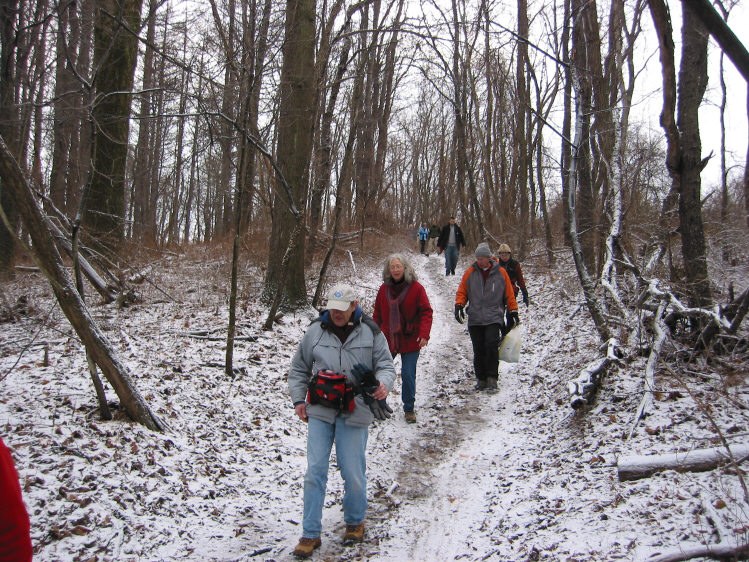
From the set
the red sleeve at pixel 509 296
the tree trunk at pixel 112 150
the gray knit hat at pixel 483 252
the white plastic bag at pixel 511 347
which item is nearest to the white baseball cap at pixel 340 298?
the gray knit hat at pixel 483 252

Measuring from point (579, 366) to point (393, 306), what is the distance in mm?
2797

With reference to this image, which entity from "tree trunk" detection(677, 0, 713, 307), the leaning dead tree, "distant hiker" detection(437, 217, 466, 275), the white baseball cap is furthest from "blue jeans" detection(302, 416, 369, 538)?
"distant hiker" detection(437, 217, 466, 275)

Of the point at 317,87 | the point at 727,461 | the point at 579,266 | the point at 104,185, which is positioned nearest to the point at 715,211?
the point at 579,266

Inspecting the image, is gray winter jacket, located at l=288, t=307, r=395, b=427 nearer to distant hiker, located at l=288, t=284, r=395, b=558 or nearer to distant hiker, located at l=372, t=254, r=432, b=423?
distant hiker, located at l=288, t=284, r=395, b=558

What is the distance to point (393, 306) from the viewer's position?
6.52 metres

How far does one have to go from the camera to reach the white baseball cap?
4.06m

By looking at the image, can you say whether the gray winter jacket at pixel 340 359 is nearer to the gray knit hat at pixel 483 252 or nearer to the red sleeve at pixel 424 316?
the red sleeve at pixel 424 316

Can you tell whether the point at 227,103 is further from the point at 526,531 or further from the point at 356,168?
the point at 356,168

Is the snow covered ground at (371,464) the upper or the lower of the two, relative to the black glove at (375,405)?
lower

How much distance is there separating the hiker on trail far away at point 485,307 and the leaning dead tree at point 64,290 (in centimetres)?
439

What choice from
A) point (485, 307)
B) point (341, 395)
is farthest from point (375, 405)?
point (485, 307)

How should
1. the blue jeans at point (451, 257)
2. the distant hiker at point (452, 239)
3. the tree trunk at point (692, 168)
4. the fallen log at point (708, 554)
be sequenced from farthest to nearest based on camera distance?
1. the blue jeans at point (451, 257)
2. the distant hiker at point (452, 239)
3. the tree trunk at point (692, 168)
4. the fallen log at point (708, 554)

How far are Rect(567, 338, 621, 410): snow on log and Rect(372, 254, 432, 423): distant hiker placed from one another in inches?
70.0

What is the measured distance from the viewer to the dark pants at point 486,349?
7639mm
